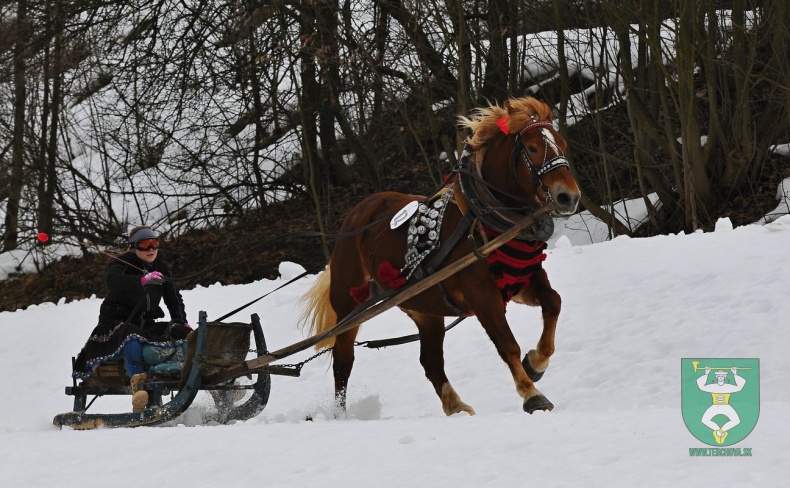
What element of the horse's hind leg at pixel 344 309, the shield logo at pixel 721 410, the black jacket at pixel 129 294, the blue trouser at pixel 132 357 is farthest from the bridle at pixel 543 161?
the blue trouser at pixel 132 357

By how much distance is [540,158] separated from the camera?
573cm

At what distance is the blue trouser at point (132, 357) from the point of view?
23.5 feet

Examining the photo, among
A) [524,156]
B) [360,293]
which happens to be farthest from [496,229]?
[360,293]

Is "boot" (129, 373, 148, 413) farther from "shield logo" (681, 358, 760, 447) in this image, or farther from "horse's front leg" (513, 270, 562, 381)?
"shield logo" (681, 358, 760, 447)

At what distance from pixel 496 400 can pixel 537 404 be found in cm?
256

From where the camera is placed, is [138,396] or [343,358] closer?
[138,396]

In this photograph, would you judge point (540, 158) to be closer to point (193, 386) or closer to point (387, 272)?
point (387, 272)

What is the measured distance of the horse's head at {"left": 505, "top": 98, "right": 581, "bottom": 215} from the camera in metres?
5.49

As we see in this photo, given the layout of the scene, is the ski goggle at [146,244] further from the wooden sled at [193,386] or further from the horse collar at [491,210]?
the horse collar at [491,210]

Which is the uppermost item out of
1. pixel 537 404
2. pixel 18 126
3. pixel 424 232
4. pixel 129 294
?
pixel 18 126

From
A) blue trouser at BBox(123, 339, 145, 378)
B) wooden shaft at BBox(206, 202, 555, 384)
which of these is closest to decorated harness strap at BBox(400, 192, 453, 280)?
wooden shaft at BBox(206, 202, 555, 384)

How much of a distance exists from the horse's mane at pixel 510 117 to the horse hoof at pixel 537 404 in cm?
153

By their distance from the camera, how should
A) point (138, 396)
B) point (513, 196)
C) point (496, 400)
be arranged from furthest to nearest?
point (496, 400) → point (138, 396) → point (513, 196)

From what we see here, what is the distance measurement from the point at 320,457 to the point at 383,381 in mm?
4824
